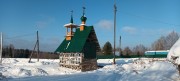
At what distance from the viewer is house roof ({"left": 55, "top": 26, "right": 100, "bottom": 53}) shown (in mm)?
33803

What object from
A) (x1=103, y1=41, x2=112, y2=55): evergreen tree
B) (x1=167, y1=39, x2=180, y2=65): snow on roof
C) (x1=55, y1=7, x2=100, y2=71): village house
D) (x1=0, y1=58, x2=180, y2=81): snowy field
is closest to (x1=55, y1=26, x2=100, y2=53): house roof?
(x1=55, y1=7, x2=100, y2=71): village house

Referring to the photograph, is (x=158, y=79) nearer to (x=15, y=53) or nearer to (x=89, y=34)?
(x=89, y=34)

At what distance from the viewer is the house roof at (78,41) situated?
33.8 meters

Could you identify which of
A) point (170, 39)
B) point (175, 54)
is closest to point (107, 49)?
point (170, 39)

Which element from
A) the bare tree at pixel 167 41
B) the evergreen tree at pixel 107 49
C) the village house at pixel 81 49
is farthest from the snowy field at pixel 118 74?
the bare tree at pixel 167 41

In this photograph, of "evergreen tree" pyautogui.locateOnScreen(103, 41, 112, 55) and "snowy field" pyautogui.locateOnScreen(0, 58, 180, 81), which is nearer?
"snowy field" pyautogui.locateOnScreen(0, 58, 180, 81)

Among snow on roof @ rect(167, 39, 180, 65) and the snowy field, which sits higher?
snow on roof @ rect(167, 39, 180, 65)

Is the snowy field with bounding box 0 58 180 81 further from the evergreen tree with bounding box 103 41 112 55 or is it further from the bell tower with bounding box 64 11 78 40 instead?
the evergreen tree with bounding box 103 41 112 55

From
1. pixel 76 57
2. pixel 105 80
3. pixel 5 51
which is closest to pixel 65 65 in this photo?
pixel 76 57

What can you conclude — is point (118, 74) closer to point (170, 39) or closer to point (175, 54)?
point (175, 54)

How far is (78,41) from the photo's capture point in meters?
34.5

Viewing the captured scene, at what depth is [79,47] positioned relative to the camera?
33656mm

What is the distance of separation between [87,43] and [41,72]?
21.3 ft

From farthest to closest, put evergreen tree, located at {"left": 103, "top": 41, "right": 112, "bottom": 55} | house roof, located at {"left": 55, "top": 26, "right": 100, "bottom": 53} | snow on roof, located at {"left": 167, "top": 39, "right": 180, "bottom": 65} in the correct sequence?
evergreen tree, located at {"left": 103, "top": 41, "right": 112, "bottom": 55}, house roof, located at {"left": 55, "top": 26, "right": 100, "bottom": 53}, snow on roof, located at {"left": 167, "top": 39, "right": 180, "bottom": 65}
